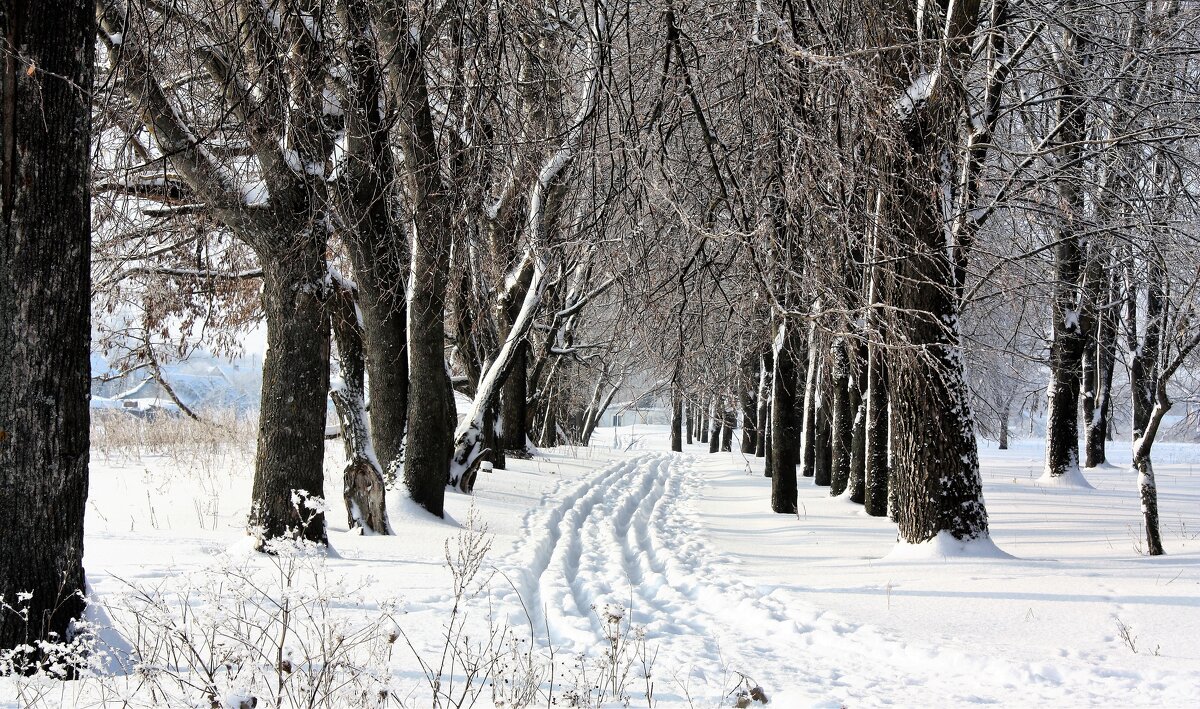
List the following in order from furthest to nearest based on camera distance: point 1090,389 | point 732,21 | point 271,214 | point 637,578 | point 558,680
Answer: point 1090,389 → point 637,578 → point 271,214 → point 732,21 → point 558,680

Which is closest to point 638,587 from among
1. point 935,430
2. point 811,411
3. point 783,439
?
point 935,430

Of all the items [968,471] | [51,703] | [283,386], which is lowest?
[51,703]

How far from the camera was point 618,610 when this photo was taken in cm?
557

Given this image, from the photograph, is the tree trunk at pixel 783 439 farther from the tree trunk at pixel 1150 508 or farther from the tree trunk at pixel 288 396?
the tree trunk at pixel 288 396

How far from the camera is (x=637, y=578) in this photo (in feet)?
25.6

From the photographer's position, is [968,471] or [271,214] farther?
[968,471]

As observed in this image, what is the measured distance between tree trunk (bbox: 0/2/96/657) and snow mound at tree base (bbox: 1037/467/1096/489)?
16.8 metres

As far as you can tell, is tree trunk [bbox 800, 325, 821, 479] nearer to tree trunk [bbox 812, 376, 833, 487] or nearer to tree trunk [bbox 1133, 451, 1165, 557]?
tree trunk [bbox 812, 376, 833, 487]

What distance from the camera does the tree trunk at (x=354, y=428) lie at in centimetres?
865

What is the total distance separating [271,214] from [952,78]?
5.43m

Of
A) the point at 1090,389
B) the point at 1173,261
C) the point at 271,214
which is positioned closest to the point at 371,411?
the point at 271,214

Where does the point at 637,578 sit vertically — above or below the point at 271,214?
below

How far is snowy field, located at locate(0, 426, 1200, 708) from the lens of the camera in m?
3.72

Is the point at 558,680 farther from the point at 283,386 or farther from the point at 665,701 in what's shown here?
the point at 283,386
